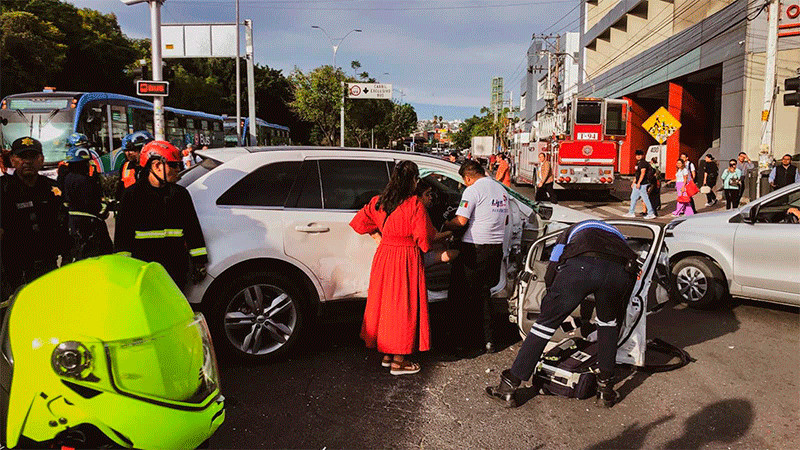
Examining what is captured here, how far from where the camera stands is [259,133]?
36.0 m

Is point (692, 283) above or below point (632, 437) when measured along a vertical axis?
above

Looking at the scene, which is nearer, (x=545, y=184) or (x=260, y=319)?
(x=260, y=319)

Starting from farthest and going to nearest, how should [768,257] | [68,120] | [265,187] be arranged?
[68,120] < [768,257] < [265,187]

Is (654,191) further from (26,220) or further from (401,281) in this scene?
(26,220)

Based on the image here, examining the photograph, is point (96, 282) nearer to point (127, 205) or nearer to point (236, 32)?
point (127, 205)

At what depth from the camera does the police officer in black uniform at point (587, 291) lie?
157 inches

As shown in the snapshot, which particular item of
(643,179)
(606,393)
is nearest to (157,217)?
(606,393)

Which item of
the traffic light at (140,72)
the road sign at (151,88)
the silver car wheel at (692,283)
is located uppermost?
the traffic light at (140,72)

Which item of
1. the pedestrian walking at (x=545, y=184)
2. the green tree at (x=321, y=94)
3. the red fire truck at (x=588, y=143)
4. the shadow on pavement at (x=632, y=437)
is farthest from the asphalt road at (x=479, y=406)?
the green tree at (x=321, y=94)

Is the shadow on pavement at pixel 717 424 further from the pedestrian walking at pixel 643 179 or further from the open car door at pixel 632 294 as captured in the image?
the pedestrian walking at pixel 643 179

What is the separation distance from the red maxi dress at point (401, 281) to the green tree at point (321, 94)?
35.8 metres

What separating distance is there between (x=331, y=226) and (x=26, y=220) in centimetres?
238

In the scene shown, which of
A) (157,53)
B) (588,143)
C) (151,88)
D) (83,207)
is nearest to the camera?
(83,207)

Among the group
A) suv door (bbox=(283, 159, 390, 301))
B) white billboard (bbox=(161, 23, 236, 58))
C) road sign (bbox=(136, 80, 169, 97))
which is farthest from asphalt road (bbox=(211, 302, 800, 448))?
white billboard (bbox=(161, 23, 236, 58))
